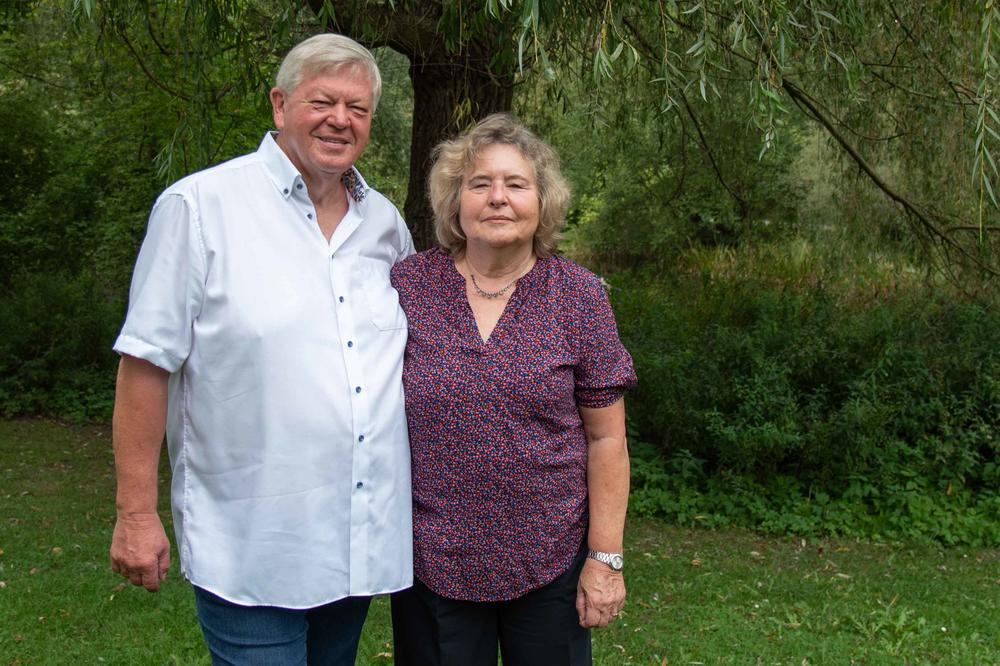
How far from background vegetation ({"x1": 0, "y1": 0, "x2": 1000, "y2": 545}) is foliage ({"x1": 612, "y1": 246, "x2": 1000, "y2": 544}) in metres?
0.02

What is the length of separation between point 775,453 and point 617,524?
4.75 meters

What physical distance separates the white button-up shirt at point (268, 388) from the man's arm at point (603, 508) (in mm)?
451

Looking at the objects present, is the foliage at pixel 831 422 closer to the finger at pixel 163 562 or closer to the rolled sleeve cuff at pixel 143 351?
the finger at pixel 163 562

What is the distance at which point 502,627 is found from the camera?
235 cm

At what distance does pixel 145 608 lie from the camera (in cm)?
452

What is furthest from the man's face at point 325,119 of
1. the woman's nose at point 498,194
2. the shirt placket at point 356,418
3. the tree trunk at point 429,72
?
the tree trunk at point 429,72

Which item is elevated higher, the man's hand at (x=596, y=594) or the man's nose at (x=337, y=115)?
the man's nose at (x=337, y=115)

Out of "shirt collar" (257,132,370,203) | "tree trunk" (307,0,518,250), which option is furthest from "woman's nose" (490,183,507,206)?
A: "tree trunk" (307,0,518,250)

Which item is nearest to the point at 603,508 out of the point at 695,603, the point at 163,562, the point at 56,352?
the point at 163,562

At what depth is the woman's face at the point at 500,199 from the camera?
2.25 meters

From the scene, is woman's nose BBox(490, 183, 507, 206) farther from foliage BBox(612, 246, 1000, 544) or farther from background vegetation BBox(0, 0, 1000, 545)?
foliage BBox(612, 246, 1000, 544)

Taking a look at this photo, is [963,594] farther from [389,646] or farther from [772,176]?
[772,176]

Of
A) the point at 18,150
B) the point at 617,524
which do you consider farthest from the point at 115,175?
the point at 617,524

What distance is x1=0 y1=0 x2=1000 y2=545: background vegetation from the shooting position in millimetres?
4465
